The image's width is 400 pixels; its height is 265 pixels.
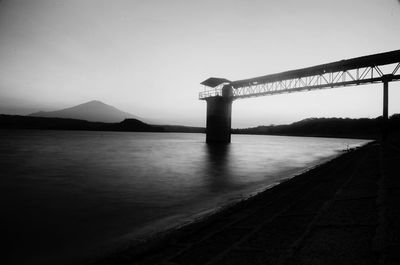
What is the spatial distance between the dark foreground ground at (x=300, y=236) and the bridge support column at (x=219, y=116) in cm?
3727

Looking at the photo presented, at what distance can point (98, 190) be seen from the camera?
41.2ft

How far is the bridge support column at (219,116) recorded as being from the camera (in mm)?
43719

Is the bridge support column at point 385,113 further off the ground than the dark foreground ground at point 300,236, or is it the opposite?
the bridge support column at point 385,113

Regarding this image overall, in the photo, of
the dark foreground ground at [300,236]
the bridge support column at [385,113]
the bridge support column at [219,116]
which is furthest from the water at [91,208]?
the bridge support column at [219,116]

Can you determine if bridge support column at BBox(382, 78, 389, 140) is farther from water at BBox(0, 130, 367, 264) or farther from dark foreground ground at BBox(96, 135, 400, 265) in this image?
dark foreground ground at BBox(96, 135, 400, 265)

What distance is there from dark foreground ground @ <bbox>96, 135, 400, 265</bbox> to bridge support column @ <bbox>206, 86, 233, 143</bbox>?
37275mm

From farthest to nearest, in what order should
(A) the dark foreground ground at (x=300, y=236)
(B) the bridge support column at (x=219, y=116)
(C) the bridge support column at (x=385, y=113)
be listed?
(B) the bridge support column at (x=219, y=116), (C) the bridge support column at (x=385, y=113), (A) the dark foreground ground at (x=300, y=236)

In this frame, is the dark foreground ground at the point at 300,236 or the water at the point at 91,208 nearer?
the dark foreground ground at the point at 300,236

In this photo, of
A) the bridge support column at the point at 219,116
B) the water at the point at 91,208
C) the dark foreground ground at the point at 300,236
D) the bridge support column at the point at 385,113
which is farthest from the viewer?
the bridge support column at the point at 219,116

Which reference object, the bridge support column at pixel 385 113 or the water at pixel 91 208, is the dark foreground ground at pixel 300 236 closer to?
the water at pixel 91 208

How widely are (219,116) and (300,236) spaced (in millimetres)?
40384

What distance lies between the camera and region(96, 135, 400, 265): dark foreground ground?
3547 mm

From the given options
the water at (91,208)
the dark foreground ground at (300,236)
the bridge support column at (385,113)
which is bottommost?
the water at (91,208)

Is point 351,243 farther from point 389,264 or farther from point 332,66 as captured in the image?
point 332,66
